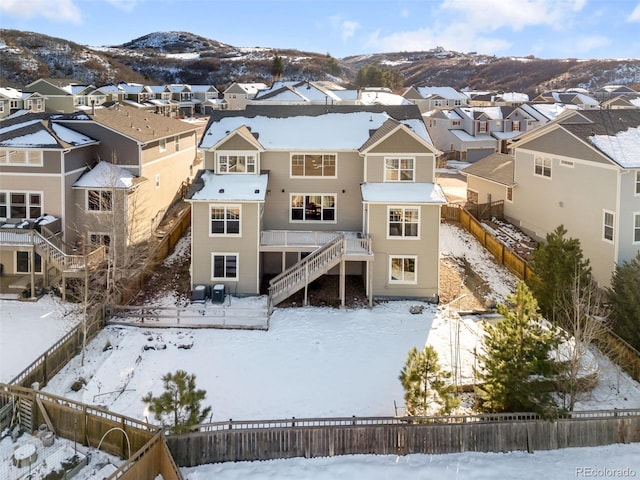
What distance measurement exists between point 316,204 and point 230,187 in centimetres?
461

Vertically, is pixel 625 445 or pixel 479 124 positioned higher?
pixel 479 124

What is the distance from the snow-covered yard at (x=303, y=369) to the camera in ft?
47.4

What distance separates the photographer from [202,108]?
117438 millimetres

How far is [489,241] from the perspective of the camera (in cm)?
3259

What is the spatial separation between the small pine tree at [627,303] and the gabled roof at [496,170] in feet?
49.3

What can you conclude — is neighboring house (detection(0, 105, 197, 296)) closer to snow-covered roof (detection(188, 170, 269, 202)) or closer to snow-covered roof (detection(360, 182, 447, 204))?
snow-covered roof (detection(188, 170, 269, 202))

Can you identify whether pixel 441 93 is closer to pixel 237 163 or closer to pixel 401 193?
pixel 401 193

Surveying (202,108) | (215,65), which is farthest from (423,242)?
(215,65)

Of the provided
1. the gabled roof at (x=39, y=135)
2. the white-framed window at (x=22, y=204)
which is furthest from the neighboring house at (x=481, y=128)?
the white-framed window at (x=22, y=204)

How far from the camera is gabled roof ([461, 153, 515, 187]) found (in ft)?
122

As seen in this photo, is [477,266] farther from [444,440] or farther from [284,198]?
[444,440]

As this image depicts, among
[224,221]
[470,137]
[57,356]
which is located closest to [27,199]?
[224,221]

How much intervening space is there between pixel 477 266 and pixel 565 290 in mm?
9052

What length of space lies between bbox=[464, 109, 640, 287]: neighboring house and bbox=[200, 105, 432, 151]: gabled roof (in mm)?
7762
